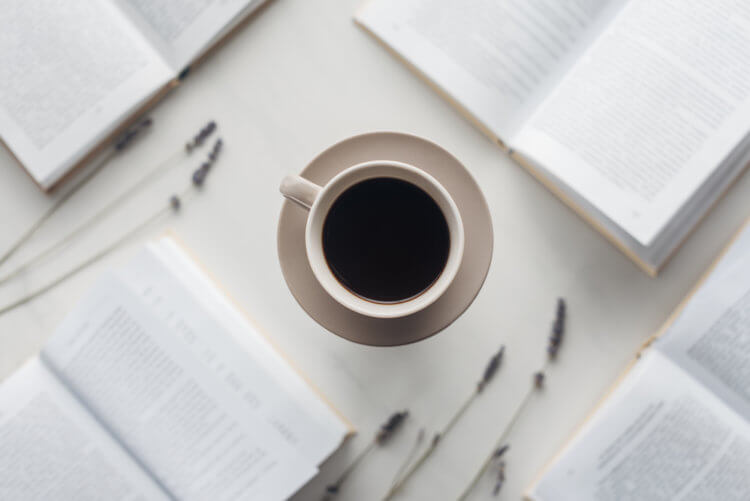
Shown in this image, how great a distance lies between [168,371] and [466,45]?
22.5 inches

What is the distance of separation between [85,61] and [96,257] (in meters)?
0.26

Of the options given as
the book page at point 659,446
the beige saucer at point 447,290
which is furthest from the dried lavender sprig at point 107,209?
the book page at point 659,446

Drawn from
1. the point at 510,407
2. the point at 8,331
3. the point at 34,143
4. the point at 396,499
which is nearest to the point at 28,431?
the point at 8,331

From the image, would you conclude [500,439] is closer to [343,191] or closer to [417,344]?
[417,344]

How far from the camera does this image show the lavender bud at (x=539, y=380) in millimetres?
781

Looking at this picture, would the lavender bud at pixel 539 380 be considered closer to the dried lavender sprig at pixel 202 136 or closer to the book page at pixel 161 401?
the book page at pixel 161 401

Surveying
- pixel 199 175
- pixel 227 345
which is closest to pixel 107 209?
pixel 199 175

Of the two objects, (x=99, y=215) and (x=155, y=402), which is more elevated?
(x=99, y=215)

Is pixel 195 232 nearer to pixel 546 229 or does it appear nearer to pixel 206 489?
pixel 206 489

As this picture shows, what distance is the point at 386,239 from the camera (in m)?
0.63

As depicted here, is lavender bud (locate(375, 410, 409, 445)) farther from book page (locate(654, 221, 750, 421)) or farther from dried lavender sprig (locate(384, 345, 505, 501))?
book page (locate(654, 221, 750, 421))

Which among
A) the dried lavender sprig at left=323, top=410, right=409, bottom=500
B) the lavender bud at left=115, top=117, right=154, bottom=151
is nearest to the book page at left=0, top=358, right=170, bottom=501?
the dried lavender sprig at left=323, top=410, right=409, bottom=500

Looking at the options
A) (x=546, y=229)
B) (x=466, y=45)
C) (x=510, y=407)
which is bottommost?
(x=510, y=407)

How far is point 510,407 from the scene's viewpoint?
790 mm
